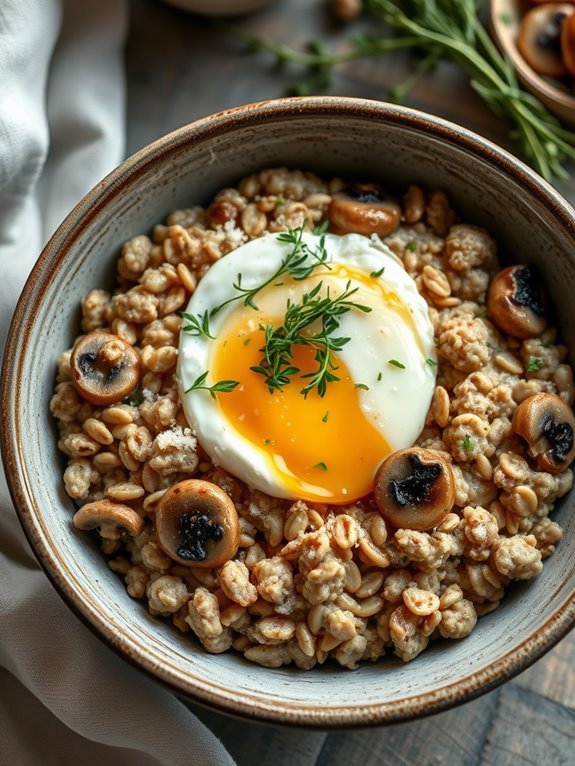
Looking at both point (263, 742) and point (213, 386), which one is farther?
point (263, 742)

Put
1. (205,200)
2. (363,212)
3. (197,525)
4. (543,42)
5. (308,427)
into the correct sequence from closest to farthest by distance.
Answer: (197,525), (308,427), (363,212), (205,200), (543,42)

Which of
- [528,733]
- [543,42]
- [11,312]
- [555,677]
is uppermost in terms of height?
[543,42]

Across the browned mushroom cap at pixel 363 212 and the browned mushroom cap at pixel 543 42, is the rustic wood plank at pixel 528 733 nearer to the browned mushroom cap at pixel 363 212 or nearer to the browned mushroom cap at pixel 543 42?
the browned mushroom cap at pixel 363 212

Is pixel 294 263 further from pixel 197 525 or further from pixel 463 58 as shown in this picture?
pixel 463 58

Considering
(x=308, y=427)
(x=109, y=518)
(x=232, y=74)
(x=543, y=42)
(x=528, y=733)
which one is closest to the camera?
(x=109, y=518)

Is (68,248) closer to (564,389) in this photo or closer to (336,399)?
(336,399)

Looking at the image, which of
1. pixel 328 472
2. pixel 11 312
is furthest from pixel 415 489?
pixel 11 312

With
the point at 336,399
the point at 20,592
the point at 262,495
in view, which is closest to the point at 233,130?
the point at 336,399

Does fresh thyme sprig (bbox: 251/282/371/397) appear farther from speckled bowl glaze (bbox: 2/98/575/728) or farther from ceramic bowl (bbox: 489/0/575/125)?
ceramic bowl (bbox: 489/0/575/125)
